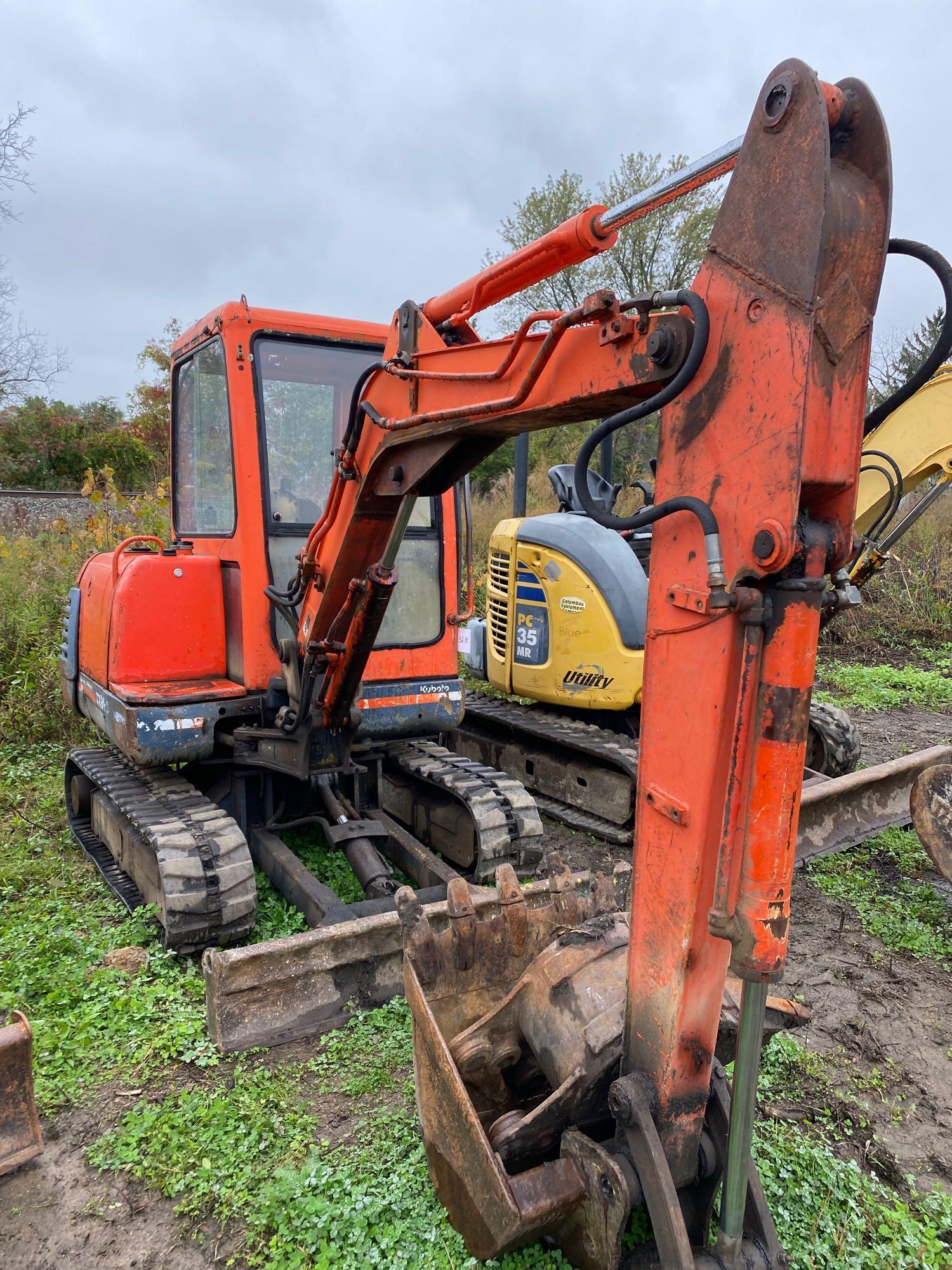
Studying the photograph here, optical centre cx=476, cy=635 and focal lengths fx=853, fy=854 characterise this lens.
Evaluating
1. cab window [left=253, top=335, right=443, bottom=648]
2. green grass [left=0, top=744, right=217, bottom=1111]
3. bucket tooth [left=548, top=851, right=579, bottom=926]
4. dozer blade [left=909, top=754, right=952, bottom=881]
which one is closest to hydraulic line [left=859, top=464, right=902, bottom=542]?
dozer blade [left=909, top=754, right=952, bottom=881]

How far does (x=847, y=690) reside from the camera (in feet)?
29.3

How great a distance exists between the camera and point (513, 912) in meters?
2.55

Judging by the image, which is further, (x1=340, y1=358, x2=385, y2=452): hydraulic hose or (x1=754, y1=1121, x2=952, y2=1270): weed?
(x1=340, y1=358, x2=385, y2=452): hydraulic hose

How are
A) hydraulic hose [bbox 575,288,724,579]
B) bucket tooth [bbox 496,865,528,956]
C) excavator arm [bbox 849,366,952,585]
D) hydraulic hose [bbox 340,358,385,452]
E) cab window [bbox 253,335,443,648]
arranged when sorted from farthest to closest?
excavator arm [bbox 849,366,952,585] → cab window [bbox 253,335,443,648] → hydraulic hose [bbox 340,358,385,452] → bucket tooth [bbox 496,865,528,956] → hydraulic hose [bbox 575,288,724,579]

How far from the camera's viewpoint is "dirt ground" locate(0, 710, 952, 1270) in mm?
2213

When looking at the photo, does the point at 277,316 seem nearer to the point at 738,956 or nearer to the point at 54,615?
the point at 738,956

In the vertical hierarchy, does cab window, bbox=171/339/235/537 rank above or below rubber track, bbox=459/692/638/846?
above

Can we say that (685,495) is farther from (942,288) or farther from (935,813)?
(935,813)

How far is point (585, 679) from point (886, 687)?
5417 millimetres

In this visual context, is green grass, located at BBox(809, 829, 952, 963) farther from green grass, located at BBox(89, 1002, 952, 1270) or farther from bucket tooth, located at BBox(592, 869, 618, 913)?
bucket tooth, located at BBox(592, 869, 618, 913)

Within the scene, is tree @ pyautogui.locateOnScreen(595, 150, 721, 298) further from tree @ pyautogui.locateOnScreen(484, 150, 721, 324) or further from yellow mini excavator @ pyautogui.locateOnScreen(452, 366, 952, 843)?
yellow mini excavator @ pyautogui.locateOnScreen(452, 366, 952, 843)

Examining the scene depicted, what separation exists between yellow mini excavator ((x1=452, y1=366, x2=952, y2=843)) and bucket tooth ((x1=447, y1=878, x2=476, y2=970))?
2.40 meters

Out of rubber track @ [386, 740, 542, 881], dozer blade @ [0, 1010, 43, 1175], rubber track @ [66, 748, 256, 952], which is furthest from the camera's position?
rubber track @ [386, 740, 542, 881]

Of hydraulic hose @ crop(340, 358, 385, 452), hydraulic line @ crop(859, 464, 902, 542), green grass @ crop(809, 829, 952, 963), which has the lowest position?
green grass @ crop(809, 829, 952, 963)
